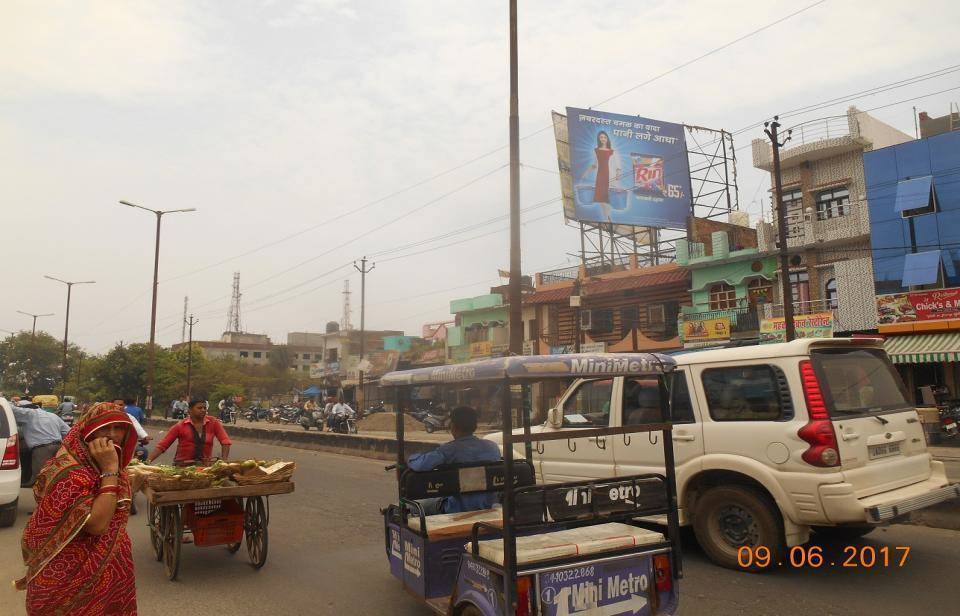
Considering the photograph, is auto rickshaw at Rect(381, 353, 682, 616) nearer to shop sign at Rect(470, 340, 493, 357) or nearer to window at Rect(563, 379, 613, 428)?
window at Rect(563, 379, 613, 428)

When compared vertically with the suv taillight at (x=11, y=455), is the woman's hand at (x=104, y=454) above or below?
above

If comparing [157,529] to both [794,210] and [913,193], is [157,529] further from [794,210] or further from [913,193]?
[794,210]

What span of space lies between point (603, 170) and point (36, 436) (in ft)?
88.3

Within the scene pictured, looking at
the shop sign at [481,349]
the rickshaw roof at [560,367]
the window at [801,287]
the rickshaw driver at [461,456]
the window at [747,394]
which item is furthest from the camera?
the shop sign at [481,349]

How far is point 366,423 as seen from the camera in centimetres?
3625

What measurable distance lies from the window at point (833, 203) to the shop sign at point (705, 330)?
216 inches

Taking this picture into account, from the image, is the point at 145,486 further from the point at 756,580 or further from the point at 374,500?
the point at 756,580

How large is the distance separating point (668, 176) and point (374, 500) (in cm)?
2694

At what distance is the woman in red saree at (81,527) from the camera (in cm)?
292

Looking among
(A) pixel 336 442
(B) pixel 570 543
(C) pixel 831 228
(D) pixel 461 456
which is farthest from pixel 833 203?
(B) pixel 570 543

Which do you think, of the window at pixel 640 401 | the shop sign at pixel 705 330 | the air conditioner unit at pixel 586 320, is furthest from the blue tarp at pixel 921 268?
the window at pixel 640 401

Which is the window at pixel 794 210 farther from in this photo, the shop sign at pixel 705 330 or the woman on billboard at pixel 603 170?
the woman on billboard at pixel 603 170

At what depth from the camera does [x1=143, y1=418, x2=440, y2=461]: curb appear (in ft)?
56.3

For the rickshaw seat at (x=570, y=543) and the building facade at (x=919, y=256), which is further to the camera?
the building facade at (x=919, y=256)
